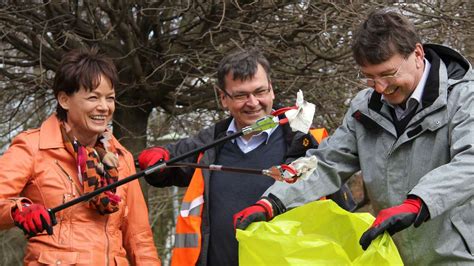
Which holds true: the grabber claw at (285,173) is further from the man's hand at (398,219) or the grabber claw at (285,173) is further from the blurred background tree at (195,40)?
the blurred background tree at (195,40)

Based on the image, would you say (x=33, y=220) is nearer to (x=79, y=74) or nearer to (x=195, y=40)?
(x=79, y=74)

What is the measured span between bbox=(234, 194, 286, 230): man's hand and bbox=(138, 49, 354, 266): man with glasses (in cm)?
42

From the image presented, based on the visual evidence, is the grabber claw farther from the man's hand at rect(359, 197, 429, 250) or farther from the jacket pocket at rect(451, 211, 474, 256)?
the jacket pocket at rect(451, 211, 474, 256)

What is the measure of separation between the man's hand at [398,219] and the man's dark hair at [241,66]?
4.08 ft

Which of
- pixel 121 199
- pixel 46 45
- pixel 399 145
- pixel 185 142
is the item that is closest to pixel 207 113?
pixel 46 45

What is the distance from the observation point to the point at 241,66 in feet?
12.3

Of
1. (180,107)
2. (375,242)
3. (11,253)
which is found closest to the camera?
(375,242)

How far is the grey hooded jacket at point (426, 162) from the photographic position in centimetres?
280

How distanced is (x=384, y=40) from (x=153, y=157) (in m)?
1.24

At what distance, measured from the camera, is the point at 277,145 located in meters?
3.67

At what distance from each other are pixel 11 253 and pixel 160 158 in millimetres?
5633

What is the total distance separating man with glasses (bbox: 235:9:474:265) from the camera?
9.56ft

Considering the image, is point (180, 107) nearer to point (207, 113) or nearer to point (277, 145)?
point (207, 113)

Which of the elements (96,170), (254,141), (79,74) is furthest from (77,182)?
(254,141)
